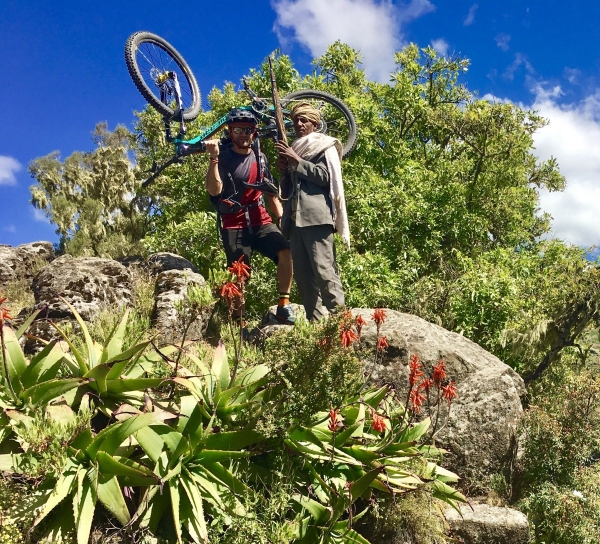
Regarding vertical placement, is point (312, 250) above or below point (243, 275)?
above

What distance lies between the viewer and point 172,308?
723 cm

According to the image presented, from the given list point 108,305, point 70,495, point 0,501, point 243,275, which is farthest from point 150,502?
point 108,305

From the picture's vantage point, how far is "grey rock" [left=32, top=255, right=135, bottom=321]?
22.0 feet

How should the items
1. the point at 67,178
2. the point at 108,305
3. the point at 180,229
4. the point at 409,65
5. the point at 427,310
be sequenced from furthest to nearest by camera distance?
1. the point at 67,178
2. the point at 409,65
3. the point at 180,229
4. the point at 427,310
5. the point at 108,305

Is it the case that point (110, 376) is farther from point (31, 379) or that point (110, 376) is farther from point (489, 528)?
point (489, 528)

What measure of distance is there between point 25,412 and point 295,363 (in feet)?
5.70

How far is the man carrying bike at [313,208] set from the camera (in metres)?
6.23

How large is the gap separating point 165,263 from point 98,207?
40.4 ft

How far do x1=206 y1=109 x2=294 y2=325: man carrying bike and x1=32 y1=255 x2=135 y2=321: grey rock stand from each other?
1673mm

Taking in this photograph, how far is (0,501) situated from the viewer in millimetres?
3072

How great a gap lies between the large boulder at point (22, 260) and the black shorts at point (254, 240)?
624 cm

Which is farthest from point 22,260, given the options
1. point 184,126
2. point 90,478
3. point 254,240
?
point 90,478

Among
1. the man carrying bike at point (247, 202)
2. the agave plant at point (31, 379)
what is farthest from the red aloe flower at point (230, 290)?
the man carrying bike at point (247, 202)

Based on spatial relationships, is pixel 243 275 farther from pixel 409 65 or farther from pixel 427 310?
pixel 409 65
